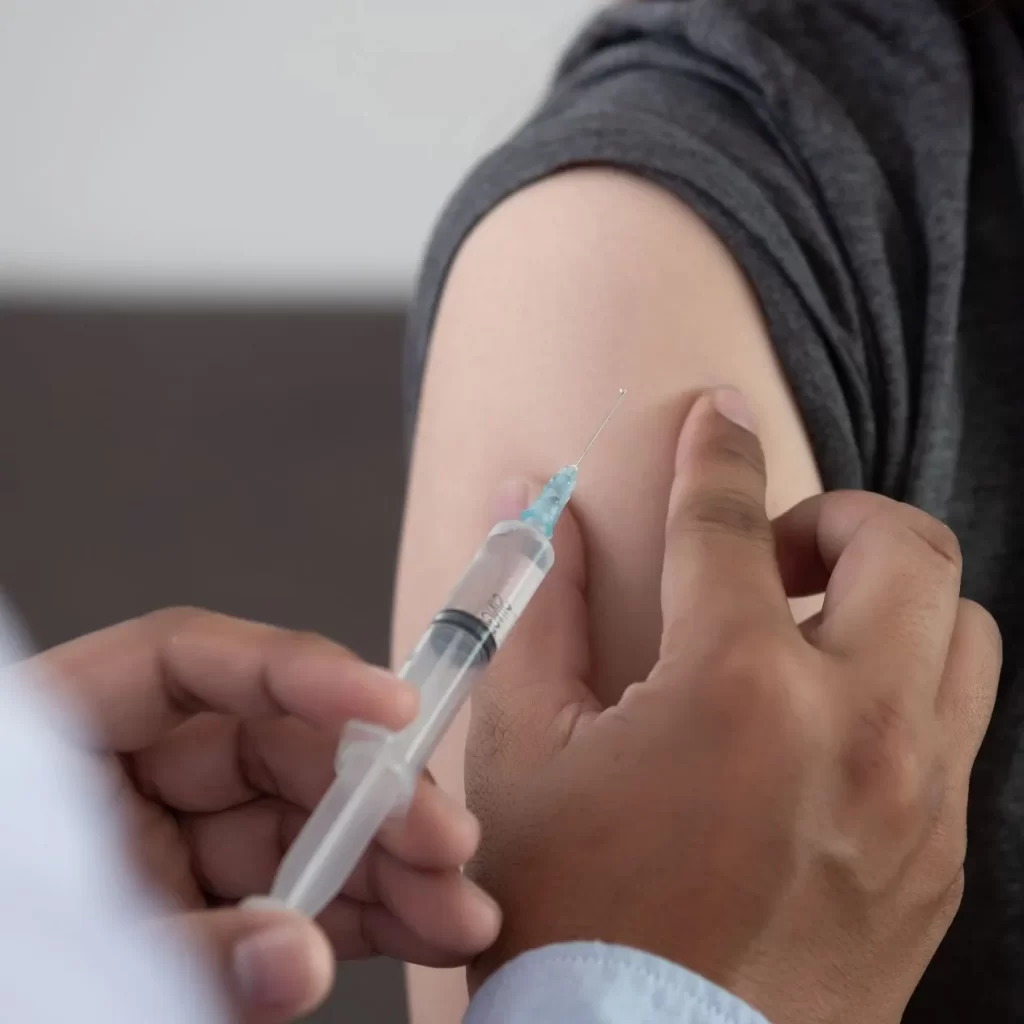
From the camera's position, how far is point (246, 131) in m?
1.23

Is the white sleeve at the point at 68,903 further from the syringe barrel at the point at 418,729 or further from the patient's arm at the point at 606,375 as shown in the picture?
the patient's arm at the point at 606,375

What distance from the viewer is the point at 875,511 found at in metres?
0.51

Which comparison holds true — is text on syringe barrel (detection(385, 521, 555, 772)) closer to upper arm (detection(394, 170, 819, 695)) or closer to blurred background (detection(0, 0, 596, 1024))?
upper arm (detection(394, 170, 819, 695))

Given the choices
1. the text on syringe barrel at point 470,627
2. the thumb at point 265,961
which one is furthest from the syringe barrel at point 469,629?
the thumb at point 265,961

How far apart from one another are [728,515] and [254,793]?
0.31 meters

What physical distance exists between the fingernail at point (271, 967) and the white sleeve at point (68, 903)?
0.6 inches

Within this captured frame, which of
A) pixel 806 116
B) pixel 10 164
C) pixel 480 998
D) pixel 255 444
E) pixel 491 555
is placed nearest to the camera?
pixel 480 998

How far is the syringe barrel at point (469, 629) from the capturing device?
44 cm

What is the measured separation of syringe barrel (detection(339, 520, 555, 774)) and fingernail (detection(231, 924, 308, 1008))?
0.11m

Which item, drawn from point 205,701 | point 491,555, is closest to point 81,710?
point 205,701

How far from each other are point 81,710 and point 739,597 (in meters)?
0.32

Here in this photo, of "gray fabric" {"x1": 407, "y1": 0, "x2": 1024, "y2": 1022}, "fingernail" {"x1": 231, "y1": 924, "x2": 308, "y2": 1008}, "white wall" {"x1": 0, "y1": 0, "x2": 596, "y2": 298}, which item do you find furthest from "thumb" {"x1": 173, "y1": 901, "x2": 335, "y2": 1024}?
"white wall" {"x1": 0, "y1": 0, "x2": 596, "y2": 298}

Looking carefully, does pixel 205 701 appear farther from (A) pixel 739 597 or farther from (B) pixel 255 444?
(B) pixel 255 444

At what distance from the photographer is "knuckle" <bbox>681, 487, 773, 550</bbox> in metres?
0.48
